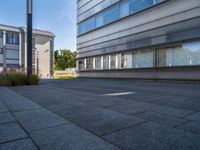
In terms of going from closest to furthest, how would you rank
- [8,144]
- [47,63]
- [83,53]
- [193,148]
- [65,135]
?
1. [193,148]
2. [8,144]
3. [65,135]
4. [83,53]
5. [47,63]

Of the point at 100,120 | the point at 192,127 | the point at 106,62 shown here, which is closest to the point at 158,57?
the point at 106,62

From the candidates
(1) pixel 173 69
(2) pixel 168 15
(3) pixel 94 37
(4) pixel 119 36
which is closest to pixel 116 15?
(4) pixel 119 36

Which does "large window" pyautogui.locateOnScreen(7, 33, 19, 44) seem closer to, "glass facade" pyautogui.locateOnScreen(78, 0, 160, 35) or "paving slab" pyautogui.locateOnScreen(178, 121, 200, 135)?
"glass facade" pyautogui.locateOnScreen(78, 0, 160, 35)

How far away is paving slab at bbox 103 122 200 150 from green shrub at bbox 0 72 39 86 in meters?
9.49

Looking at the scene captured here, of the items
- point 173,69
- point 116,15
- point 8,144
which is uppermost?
point 116,15

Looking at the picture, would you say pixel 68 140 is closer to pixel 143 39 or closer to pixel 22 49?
pixel 143 39

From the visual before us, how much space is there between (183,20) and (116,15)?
25.3 ft

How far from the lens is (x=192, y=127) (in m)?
2.38

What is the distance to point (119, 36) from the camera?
1664 cm

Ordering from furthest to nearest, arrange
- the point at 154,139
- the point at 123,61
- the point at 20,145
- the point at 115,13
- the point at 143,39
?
the point at 115,13, the point at 123,61, the point at 143,39, the point at 154,139, the point at 20,145

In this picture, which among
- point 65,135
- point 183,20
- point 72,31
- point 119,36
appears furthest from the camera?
point 72,31

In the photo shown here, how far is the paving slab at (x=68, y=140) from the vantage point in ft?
6.01

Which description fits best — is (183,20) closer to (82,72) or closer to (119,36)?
(119,36)

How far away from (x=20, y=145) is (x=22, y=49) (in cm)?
3630
